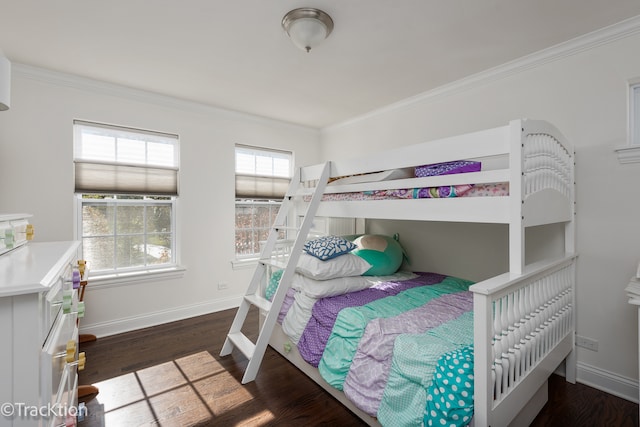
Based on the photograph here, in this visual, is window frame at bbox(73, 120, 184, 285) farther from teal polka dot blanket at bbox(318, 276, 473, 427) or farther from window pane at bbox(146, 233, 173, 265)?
teal polka dot blanket at bbox(318, 276, 473, 427)

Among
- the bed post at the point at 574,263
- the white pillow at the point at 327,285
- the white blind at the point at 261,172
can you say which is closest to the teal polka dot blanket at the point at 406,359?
the white pillow at the point at 327,285

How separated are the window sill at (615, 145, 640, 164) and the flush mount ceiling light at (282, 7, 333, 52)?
80.3 inches

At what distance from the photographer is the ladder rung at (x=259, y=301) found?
89.8 inches

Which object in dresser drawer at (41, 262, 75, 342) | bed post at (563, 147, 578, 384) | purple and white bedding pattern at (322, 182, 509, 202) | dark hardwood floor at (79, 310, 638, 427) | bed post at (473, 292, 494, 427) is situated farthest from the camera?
bed post at (563, 147, 578, 384)

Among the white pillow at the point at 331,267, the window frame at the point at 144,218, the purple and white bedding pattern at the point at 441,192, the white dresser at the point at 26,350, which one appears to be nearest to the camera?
the white dresser at the point at 26,350

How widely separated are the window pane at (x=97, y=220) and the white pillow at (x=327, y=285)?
197cm

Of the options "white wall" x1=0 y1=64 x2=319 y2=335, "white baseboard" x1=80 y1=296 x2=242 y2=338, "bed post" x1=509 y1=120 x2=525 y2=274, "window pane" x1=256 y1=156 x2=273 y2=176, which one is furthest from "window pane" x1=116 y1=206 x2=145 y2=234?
"bed post" x1=509 y1=120 x2=525 y2=274

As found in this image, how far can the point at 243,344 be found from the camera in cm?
233

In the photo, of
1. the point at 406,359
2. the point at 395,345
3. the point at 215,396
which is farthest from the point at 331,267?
the point at 215,396

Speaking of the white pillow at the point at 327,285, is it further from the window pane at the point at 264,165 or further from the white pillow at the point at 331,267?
the window pane at the point at 264,165

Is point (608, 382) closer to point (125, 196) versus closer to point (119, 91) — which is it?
point (125, 196)

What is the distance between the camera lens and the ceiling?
179 centimetres

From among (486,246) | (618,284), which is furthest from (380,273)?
(618,284)

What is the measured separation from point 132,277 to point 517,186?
3292 millimetres
